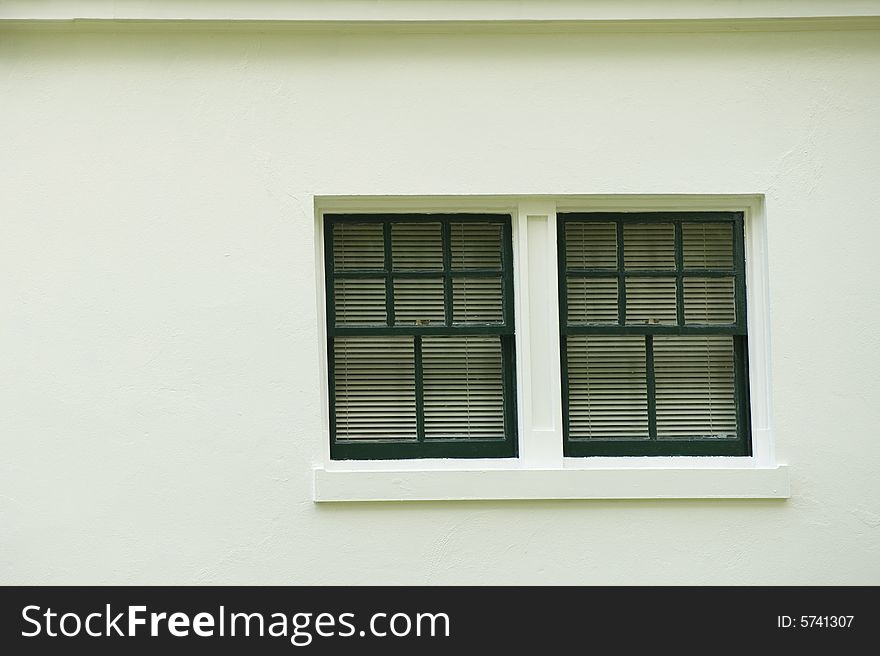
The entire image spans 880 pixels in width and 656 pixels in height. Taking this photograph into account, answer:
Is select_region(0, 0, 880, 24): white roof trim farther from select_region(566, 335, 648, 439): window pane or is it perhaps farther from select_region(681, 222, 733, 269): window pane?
select_region(566, 335, 648, 439): window pane

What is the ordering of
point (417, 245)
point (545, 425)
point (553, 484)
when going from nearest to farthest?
point (553, 484)
point (545, 425)
point (417, 245)

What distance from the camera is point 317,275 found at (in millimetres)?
6211

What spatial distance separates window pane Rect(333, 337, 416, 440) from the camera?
6277mm

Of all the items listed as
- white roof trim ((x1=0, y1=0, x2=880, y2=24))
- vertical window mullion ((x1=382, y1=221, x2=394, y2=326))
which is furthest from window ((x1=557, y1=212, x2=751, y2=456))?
white roof trim ((x1=0, y1=0, x2=880, y2=24))

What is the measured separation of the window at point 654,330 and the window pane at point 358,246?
1.01 meters

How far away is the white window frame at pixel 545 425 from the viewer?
606cm

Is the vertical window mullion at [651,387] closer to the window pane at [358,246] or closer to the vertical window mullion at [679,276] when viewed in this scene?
the vertical window mullion at [679,276]

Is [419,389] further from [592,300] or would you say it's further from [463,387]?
[592,300]

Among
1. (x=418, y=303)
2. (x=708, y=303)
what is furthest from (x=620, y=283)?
(x=418, y=303)

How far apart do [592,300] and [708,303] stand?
2.15 ft

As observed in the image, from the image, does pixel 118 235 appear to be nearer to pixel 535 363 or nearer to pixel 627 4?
pixel 535 363

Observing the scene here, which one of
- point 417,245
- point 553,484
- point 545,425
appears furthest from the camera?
point 417,245

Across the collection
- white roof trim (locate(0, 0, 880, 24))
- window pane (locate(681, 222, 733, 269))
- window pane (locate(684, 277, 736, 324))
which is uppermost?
white roof trim (locate(0, 0, 880, 24))

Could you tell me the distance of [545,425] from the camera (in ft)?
20.5
